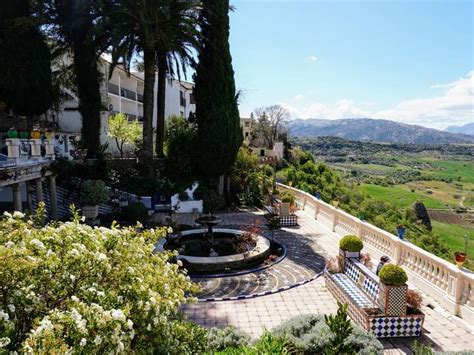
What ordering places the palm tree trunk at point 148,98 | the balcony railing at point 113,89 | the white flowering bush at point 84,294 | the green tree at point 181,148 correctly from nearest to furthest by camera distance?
the white flowering bush at point 84,294 → the palm tree trunk at point 148,98 → the green tree at point 181,148 → the balcony railing at point 113,89

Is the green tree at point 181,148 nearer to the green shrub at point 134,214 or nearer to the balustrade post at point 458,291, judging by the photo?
the green shrub at point 134,214

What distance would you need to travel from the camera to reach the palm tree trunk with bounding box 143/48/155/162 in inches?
760

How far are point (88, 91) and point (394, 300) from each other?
2029cm

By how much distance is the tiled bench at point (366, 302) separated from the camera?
698 centimetres

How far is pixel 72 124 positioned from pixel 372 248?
2916 cm

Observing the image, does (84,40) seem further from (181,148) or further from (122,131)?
(122,131)

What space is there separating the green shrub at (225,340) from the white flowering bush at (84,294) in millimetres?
1247

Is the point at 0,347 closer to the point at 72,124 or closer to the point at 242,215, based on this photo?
the point at 242,215

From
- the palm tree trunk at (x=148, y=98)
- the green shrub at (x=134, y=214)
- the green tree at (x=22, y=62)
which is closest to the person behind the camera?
the green shrub at (x=134, y=214)

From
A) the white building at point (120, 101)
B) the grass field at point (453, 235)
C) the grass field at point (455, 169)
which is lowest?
the grass field at point (453, 235)

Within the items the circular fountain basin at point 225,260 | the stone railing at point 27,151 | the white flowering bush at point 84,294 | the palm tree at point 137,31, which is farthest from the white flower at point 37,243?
the palm tree at point 137,31

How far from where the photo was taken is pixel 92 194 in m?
15.5

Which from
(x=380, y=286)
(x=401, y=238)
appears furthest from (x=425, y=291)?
(x=380, y=286)

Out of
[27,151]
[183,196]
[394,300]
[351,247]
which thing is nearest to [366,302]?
[394,300]
